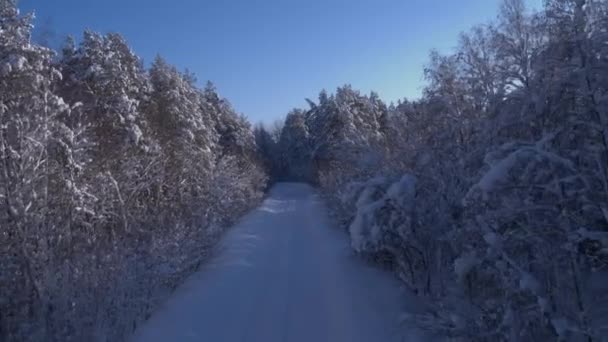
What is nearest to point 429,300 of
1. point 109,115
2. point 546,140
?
point 546,140

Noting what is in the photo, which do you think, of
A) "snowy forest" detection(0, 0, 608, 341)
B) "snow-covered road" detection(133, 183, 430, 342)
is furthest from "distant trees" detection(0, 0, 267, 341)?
"snow-covered road" detection(133, 183, 430, 342)

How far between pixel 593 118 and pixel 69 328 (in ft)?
28.7

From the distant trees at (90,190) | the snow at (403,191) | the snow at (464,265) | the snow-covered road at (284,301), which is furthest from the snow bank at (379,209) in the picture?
the distant trees at (90,190)

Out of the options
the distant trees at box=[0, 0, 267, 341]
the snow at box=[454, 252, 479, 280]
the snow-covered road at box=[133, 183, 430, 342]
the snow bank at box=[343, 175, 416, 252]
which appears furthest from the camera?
the snow bank at box=[343, 175, 416, 252]

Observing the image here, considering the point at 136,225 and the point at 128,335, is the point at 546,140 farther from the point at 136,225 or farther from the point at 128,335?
the point at 136,225

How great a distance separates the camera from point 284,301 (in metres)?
12.3

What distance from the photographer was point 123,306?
1014cm

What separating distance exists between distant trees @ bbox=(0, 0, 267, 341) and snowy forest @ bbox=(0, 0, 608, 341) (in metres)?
0.06

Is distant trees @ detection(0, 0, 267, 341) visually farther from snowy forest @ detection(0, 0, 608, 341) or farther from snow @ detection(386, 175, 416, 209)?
snow @ detection(386, 175, 416, 209)

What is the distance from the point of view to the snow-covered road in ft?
32.6

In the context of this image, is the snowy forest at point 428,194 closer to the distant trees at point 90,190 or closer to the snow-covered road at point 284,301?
the distant trees at point 90,190

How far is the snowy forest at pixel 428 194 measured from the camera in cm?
661

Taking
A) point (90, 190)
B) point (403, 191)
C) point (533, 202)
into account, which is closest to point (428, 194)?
point (403, 191)

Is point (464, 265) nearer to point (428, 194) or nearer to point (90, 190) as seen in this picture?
point (428, 194)
